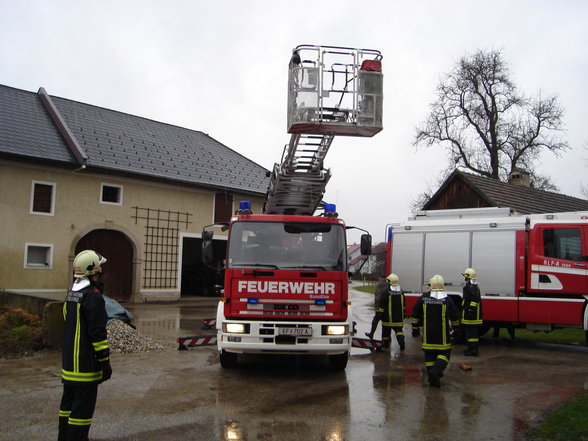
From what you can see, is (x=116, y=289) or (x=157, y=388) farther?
(x=116, y=289)

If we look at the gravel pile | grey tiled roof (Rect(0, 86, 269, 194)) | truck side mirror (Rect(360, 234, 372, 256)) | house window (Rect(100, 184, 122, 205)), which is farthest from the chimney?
the gravel pile

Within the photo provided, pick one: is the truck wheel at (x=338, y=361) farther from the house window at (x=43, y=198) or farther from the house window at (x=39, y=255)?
the house window at (x=43, y=198)

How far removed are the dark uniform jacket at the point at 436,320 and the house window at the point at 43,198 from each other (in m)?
16.0

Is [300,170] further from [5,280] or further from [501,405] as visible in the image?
[5,280]

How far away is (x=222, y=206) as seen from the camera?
84.2ft

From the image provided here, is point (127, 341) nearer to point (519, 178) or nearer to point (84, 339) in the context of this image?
point (84, 339)

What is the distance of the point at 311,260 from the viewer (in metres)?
8.38

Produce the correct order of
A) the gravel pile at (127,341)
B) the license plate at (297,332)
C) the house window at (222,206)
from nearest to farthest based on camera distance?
the license plate at (297,332)
the gravel pile at (127,341)
the house window at (222,206)

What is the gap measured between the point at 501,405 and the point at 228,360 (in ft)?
13.9

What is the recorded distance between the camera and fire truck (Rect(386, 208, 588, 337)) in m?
11.5

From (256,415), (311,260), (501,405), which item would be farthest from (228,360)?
(501,405)

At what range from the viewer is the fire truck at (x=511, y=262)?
1145 centimetres

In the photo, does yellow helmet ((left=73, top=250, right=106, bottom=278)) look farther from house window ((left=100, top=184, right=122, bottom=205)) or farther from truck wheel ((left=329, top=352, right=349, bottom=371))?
house window ((left=100, top=184, right=122, bottom=205))

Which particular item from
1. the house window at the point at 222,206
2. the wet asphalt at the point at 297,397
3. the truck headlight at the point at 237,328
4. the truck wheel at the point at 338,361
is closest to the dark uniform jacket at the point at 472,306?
the wet asphalt at the point at 297,397
